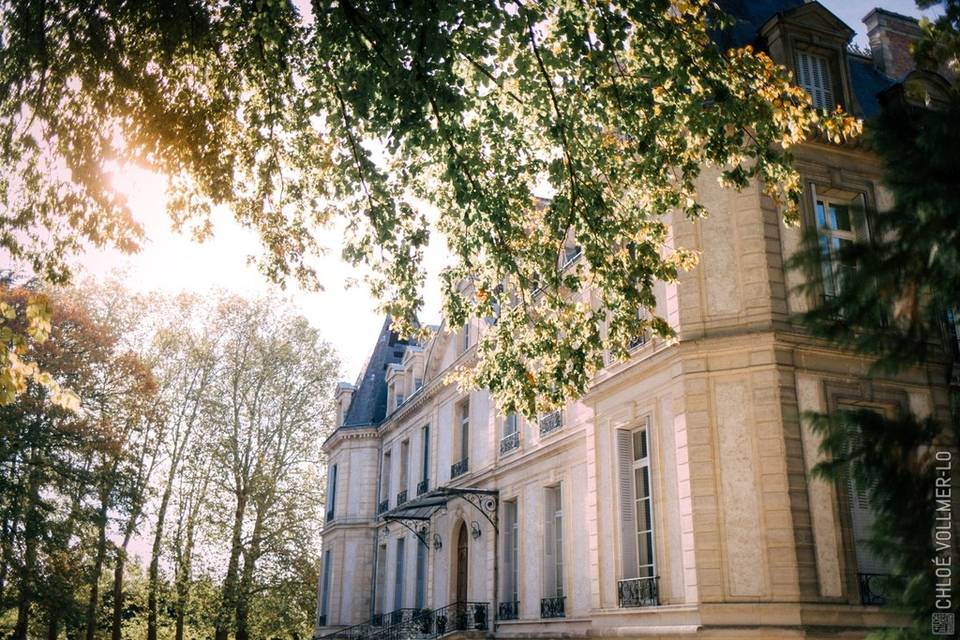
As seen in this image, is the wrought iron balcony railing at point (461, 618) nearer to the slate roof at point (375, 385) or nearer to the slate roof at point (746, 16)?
the slate roof at point (375, 385)

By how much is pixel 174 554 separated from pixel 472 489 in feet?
51.1

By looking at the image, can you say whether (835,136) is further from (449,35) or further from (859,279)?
(859,279)

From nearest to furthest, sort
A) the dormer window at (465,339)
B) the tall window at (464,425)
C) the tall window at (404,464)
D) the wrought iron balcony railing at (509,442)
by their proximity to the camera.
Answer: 1. the wrought iron balcony railing at (509,442)
2. the tall window at (464,425)
3. the dormer window at (465,339)
4. the tall window at (404,464)

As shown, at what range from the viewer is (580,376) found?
1039cm

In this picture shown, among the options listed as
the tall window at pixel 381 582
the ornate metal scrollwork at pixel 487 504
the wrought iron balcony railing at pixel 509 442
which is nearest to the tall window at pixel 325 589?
the tall window at pixel 381 582

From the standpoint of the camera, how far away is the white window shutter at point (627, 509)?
14.1 meters

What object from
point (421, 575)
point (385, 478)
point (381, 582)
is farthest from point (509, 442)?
point (385, 478)

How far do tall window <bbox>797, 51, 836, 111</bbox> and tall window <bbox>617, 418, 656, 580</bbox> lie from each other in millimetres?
6728

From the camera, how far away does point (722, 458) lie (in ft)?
41.1

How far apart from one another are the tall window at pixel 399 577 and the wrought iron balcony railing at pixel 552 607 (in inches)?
427

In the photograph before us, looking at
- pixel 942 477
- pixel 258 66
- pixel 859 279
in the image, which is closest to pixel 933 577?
pixel 942 477

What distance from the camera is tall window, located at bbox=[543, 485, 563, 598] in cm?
1734

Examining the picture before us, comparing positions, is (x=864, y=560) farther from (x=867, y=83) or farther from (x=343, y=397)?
(x=343, y=397)

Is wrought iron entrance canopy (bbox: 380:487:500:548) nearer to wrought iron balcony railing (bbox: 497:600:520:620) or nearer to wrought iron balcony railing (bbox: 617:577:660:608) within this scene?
wrought iron balcony railing (bbox: 497:600:520:620)
